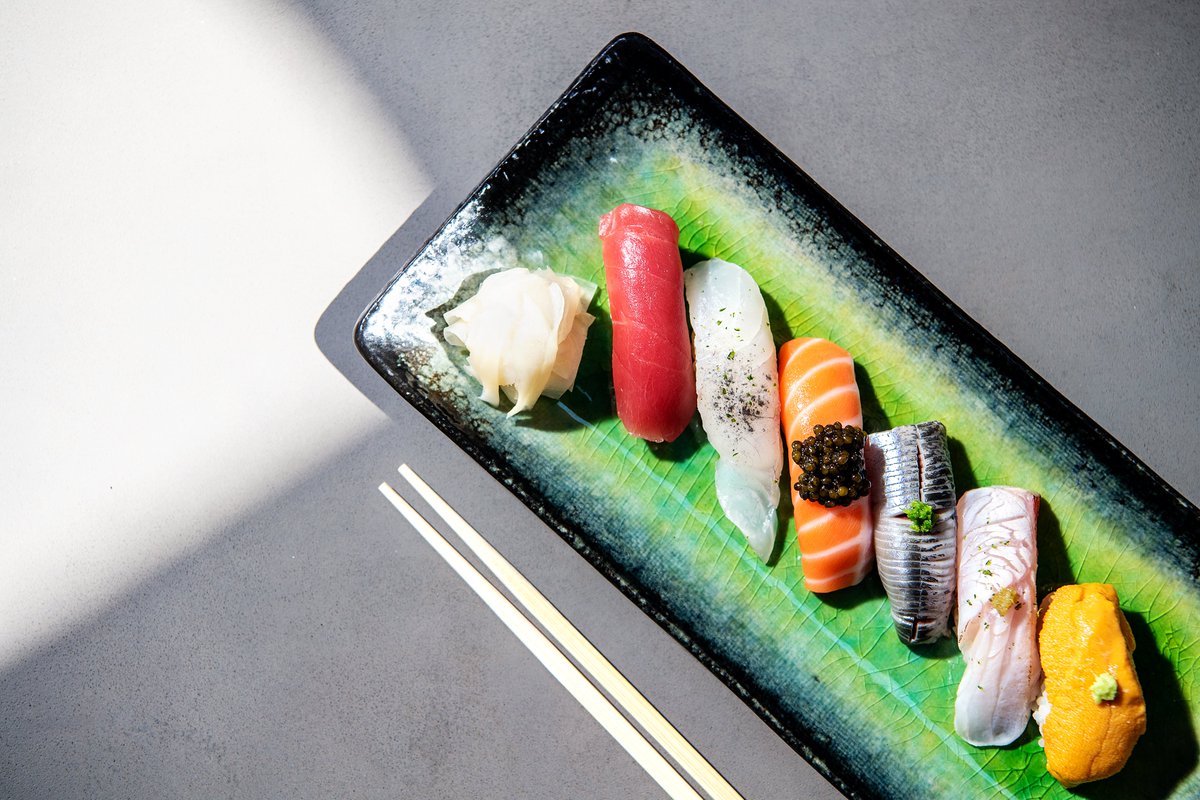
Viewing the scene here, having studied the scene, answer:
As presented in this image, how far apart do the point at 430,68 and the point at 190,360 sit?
A: 151cm

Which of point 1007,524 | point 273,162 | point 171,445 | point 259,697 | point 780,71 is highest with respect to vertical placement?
point 780,71

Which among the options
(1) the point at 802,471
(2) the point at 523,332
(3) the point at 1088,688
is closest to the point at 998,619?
(3) the point at 1088,688

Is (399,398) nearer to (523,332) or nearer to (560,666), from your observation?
(523,332)

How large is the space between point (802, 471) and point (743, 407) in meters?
0.29

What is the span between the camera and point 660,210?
8.72 feet

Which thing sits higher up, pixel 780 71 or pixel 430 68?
pixel 780 71

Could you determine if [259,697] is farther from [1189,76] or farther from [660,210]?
[1189,76]

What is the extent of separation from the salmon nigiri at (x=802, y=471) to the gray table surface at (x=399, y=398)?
69 centimetres

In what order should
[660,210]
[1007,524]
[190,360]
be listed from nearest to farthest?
[1007,524] → [660,210] → [190,360]

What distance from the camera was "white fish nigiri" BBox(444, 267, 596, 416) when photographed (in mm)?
2443

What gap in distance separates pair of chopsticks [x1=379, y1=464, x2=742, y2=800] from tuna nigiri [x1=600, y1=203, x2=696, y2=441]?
697mm

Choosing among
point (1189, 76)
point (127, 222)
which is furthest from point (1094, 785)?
point (127, 222)

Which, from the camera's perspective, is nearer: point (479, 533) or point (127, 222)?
point (479, 533)

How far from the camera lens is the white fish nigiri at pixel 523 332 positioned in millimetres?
2443
